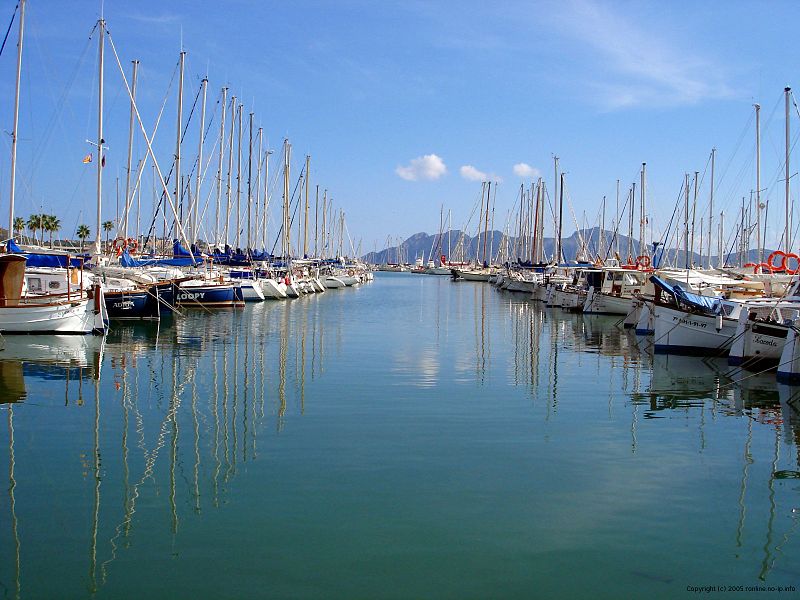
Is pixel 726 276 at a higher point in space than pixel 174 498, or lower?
higher

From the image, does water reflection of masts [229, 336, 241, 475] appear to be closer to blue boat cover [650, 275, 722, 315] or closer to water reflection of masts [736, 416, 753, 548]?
water reflection of masts [736, 416, 753, 548]

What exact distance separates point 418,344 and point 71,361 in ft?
42.3

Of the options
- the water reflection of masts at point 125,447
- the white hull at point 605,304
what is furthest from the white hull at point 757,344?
the white hull at point 605,304

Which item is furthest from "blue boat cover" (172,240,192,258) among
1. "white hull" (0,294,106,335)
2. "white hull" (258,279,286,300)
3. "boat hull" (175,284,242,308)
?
"white hull" (0,294,106,335)

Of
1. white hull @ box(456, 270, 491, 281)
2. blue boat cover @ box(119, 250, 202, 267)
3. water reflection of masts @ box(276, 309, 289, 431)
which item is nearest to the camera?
water reflection of masts @ box(276, 309, 289, 431)

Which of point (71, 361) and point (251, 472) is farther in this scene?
point (71, 361)

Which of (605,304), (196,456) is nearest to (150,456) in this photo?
(196,456)

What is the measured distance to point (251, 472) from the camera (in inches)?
476

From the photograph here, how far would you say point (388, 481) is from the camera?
11.8m

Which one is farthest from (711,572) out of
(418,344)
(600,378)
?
(418,344)

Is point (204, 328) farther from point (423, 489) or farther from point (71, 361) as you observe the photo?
point (423, 489)

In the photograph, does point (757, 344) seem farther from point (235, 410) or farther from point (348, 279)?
point (348, 279)

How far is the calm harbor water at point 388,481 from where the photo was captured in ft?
28.1

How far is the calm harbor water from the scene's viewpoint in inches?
337
